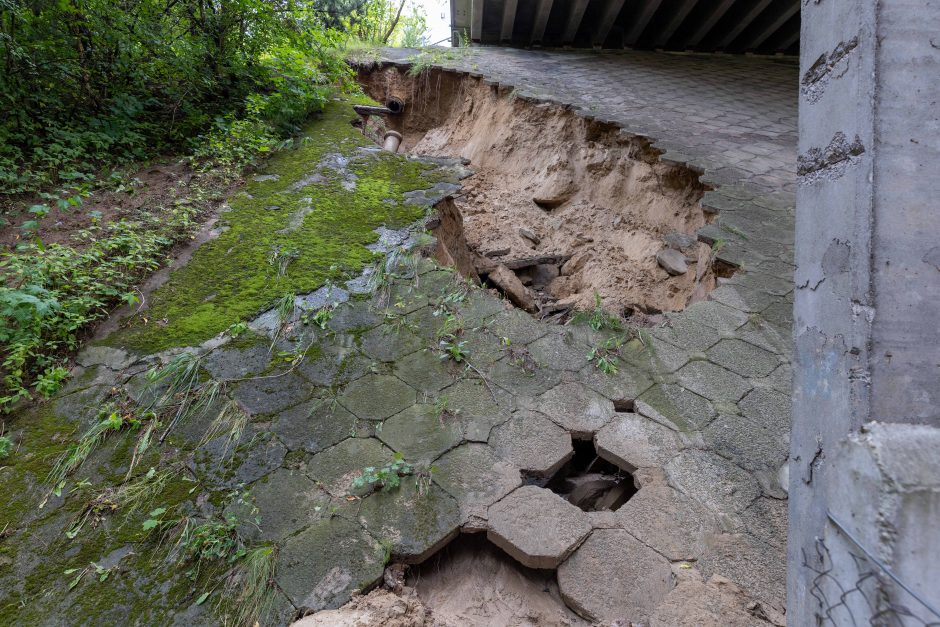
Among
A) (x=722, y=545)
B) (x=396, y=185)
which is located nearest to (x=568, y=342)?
(x=722, y=545)

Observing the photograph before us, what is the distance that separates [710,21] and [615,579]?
9.95m

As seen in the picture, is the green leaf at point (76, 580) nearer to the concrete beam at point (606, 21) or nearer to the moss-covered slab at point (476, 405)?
the moss-covered slab at point (476, 405)

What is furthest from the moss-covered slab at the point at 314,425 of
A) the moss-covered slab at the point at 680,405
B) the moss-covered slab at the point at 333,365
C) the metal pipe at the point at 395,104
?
the metal pipe at the point at 395,104

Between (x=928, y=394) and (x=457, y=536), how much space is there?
144 cm

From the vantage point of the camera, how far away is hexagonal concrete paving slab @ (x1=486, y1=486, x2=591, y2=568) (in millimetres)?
1729

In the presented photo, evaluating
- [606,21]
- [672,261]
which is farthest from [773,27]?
[672,261]

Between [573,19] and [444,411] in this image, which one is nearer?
[444,411]

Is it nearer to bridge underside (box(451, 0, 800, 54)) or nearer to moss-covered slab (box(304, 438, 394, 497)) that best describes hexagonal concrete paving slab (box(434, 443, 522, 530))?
moss-covered slab (box(304, 438, 394, 497))

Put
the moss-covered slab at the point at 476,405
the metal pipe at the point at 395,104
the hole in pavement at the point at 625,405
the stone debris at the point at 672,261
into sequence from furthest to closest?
the metal pipe at the point at 395,104 → the stone debris at the point at 672,261 → the hole in pavement at the point at 625,405 → the moss-covered slab at the point at 476,405

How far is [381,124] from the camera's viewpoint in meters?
6.03

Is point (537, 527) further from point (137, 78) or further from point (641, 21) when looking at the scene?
point (641, 21)

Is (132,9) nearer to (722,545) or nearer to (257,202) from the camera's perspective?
(257,202)

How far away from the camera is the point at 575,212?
503cm

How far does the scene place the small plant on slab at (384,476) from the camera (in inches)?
75.7
